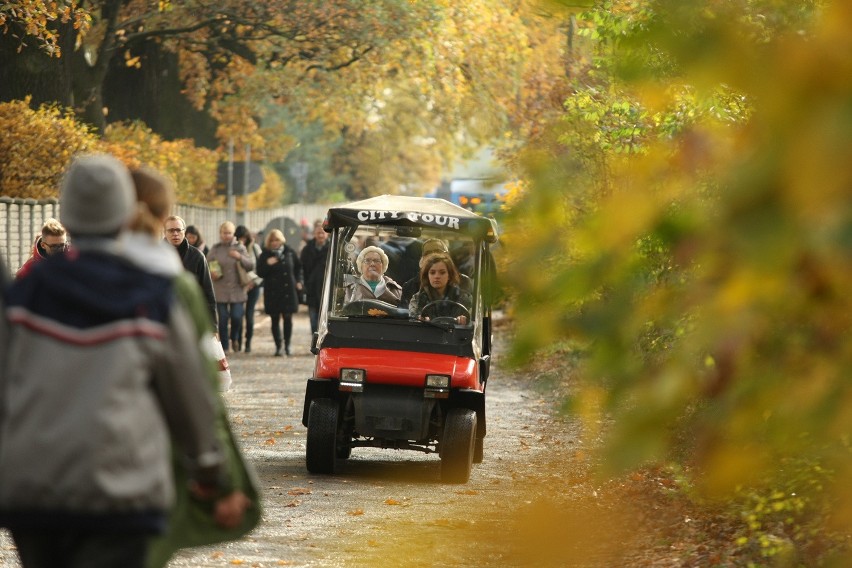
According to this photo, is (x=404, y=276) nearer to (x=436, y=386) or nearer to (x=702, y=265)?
(x=436, y=386)

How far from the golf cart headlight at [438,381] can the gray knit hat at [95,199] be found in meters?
8.04

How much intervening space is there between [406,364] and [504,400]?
22.6 feet

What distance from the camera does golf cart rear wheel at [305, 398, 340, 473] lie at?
39.7ft

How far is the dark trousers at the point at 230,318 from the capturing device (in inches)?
981

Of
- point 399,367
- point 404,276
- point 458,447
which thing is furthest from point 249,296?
point 458,447

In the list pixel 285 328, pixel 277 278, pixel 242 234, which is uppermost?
pixel 242 234

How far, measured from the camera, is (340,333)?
1255 centimetres

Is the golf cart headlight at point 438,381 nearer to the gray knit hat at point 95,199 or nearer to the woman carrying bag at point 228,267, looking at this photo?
the gray knit hat at point 95,199

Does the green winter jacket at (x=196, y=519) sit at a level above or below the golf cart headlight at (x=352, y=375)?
above

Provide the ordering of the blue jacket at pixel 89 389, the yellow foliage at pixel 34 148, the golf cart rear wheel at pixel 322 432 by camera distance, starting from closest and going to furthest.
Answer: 1. the blue jacket at pixel 89 389
2. the golf cart rear wheel at pixel 322 432
3. the yellow foliage at pixel 34 148

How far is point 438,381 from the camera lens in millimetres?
12031

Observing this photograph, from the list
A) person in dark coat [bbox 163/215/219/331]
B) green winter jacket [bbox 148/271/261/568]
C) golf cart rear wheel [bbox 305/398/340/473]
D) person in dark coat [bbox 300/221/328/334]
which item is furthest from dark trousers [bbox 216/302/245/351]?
green winter jacket [bbox 148/271/261/568]

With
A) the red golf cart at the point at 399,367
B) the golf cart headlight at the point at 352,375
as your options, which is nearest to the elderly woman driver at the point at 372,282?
the red golf cart at the point at 399,367

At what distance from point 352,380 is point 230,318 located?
13.6 metres
